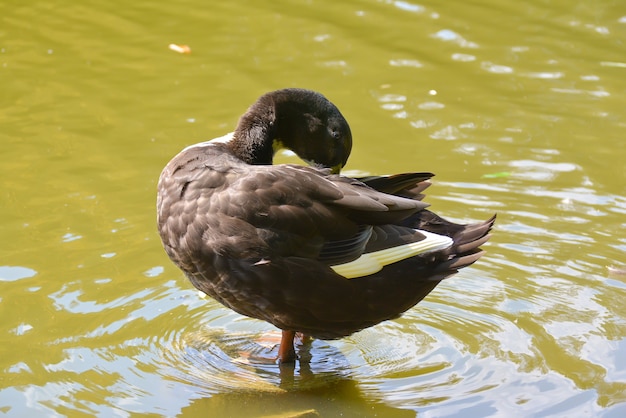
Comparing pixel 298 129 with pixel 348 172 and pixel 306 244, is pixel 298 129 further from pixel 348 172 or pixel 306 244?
pixel 348 172

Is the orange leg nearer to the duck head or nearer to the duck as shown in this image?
the duck

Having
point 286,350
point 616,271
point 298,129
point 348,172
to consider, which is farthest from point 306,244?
point 348,172

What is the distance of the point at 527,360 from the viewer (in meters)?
4.62

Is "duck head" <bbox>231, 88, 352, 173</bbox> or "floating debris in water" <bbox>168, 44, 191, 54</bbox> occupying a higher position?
"duck head" <bbox>231, 88, 352, 173</bbox>

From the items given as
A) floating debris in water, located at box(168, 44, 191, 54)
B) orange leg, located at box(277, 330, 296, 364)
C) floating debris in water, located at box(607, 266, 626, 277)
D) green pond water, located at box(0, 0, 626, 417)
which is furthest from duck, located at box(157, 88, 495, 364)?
floating debris in water, located at box(168, 44, 191, 54)

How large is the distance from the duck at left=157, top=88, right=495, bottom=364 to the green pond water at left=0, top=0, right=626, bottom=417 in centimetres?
41

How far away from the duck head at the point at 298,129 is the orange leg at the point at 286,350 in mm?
972

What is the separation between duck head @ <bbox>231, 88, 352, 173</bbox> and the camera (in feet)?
16.9

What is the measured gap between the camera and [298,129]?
5.21 meters

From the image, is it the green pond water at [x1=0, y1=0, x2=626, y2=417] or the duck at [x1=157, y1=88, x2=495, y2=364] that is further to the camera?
the green pond water at [x1=0, y1=0, x2=626, y2=417]

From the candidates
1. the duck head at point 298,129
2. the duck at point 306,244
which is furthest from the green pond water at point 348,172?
the duck head at point 298,129

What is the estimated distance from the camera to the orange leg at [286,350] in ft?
15.6

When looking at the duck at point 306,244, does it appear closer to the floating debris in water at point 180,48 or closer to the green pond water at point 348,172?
the green pond water at point 348,172

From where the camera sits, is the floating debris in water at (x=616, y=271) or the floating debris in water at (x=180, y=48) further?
the floating debris in water at (x=180, y=48)
